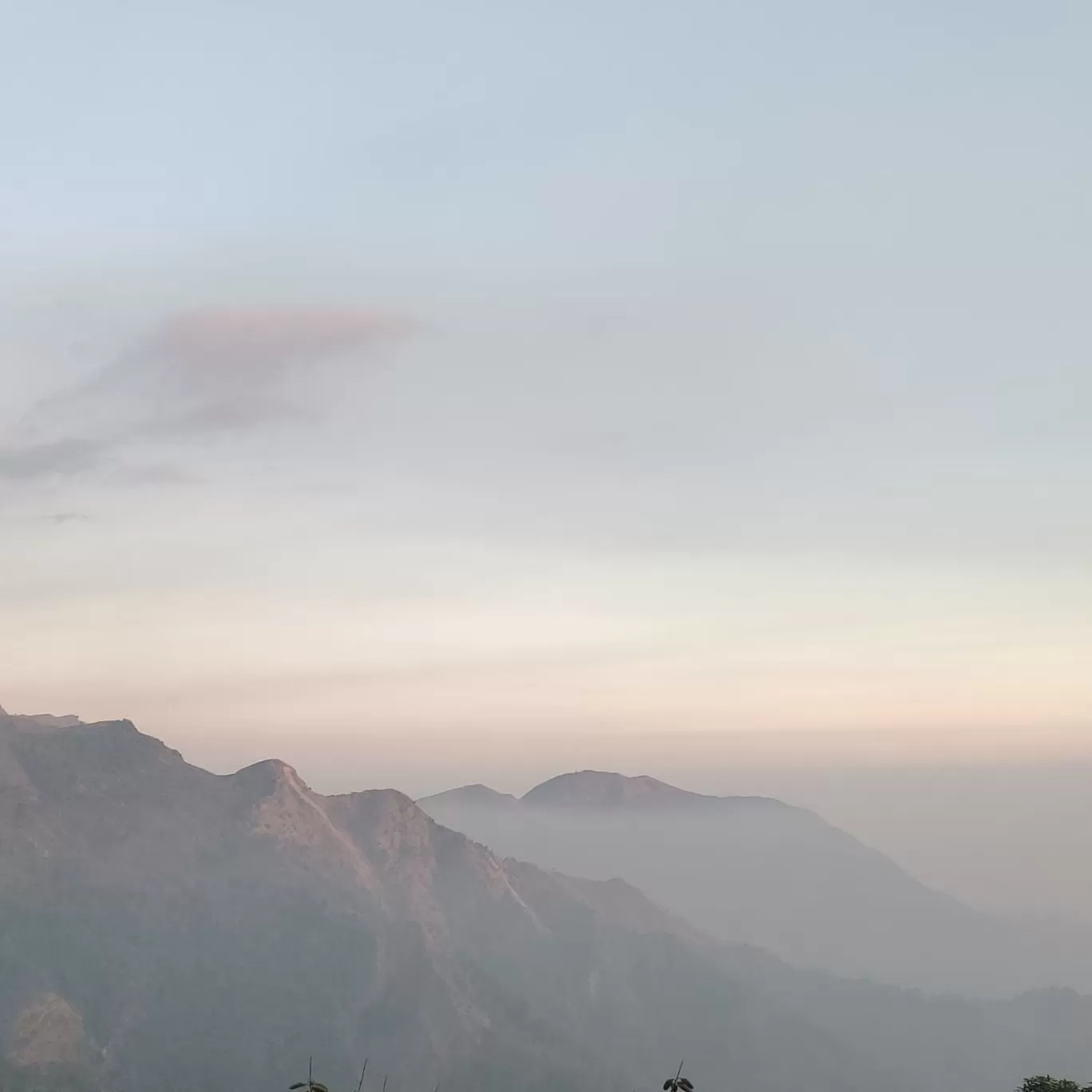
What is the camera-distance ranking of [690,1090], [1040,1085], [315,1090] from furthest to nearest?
[1040,1085] < [690,1090] < [315,1090]

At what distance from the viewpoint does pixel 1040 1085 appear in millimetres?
184625

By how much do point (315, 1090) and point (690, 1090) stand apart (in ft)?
136

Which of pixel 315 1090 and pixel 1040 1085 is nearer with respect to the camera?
pixel 315 1090

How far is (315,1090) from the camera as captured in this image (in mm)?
113750

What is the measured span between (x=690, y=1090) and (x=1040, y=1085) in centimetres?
9566

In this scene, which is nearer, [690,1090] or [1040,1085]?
[690,1090]

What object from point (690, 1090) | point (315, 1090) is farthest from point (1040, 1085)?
point (315, 1090)

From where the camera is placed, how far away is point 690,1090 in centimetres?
12319

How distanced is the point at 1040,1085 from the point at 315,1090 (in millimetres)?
132993

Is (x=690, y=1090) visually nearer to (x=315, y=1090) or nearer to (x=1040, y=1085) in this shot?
(x=315, y=1090)

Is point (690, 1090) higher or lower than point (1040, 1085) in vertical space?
higher

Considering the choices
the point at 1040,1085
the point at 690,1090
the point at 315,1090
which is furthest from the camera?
the point at 1040,1085

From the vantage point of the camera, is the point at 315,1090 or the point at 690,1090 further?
the point at 690,1090
